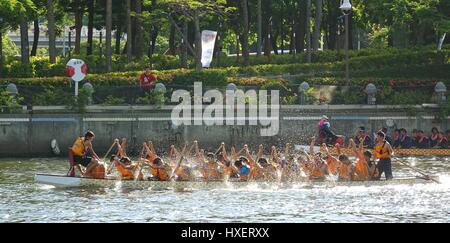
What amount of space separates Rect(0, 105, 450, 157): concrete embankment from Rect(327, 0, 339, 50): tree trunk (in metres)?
23.9

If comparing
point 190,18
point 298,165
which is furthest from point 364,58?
point 298,165

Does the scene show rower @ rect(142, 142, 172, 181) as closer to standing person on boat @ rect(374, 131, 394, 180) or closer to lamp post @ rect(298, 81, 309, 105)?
standing person on boat @ rect(374, 131, 394, 180)

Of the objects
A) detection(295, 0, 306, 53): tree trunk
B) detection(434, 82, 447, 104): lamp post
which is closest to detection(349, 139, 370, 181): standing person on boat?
detection(434, 82, 447, 104): lamp post

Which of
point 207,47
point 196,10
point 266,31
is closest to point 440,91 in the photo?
point 196,10

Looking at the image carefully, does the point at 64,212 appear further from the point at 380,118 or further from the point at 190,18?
the point at 190,18

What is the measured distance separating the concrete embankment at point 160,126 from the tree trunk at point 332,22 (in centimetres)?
2395

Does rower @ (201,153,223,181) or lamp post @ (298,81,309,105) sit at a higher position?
lamp post @ (298,81,309,105)

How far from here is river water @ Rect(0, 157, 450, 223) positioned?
31.0m

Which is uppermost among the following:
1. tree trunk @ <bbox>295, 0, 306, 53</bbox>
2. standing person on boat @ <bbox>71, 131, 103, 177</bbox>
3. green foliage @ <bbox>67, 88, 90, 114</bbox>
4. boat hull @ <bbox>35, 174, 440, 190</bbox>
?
tree trunk @ <bbox>295, 0, 306, 53</bbox>

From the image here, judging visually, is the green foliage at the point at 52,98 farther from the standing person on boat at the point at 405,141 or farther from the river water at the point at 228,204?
the standing person on boat at the point at 405,141

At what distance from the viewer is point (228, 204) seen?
33.4m

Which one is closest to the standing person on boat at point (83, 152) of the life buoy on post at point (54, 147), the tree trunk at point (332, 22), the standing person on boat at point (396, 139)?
the life buoy on post at point (54, 147)

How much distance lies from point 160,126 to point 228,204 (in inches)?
565

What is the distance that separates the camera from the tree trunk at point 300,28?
70438 mm
